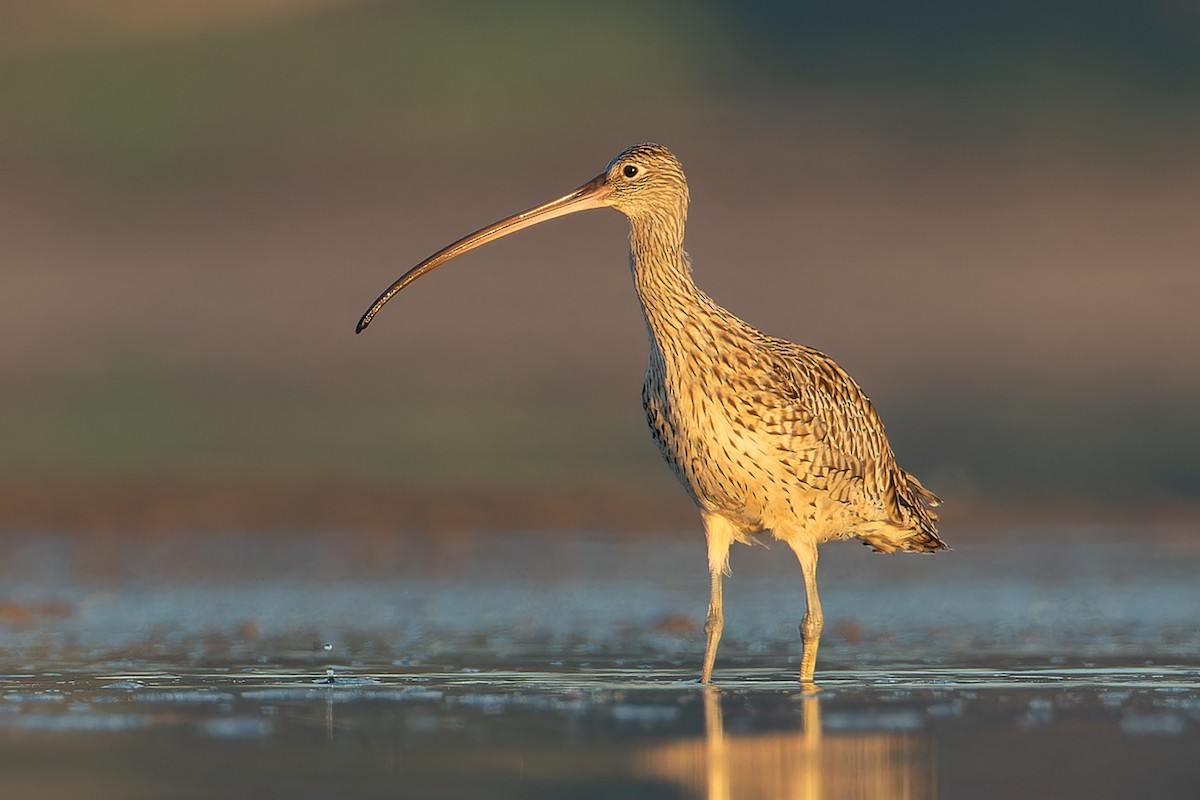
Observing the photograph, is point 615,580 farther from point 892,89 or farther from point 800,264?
point 892,89

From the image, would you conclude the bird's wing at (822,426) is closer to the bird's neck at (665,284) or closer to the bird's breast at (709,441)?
the bird's breast at (709,441)

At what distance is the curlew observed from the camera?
36.8 feet

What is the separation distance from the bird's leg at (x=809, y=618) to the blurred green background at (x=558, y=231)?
7312 mm

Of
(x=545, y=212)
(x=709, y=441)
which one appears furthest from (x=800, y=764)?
(x=545, y=212)

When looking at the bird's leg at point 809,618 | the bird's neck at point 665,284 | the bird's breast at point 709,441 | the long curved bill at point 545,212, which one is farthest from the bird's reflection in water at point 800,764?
the long curved bill at point 545,212

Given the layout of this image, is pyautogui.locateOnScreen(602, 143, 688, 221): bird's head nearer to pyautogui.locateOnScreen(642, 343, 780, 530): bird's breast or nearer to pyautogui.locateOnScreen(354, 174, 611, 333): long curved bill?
pyautogui.locateOnScreen(354, 174, 611, 333): long curved bill

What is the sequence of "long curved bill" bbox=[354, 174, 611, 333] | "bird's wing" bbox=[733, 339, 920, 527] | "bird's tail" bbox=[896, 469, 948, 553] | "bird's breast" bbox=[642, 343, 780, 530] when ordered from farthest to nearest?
1. "bird's tail" bbox=[896, 469, 948, 553]
2. "long curved bill" bbox=[354, 174, 611, 333]
3. "bird's wing" bbox=[733, 339, 920, 527]
4. "bird's breast" bbox=[642, 343, 780, 530]

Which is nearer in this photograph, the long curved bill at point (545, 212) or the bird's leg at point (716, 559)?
the bird's leg at point (716, 559)

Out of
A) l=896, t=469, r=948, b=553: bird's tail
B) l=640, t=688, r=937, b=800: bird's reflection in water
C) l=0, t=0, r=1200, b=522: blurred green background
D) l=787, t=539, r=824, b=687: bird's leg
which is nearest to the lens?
l=640, t=688, r=937, b=800: bird's reflection in water

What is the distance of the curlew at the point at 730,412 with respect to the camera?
1120cm

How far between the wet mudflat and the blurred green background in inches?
131

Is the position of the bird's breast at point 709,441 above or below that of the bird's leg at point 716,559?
above

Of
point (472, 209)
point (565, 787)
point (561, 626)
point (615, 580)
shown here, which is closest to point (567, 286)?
point (472, 209)

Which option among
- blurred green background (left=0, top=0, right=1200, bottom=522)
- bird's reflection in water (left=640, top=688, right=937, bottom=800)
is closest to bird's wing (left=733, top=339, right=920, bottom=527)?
bird's reflection in water (left=640, top=688, right=937, bottom=800)
